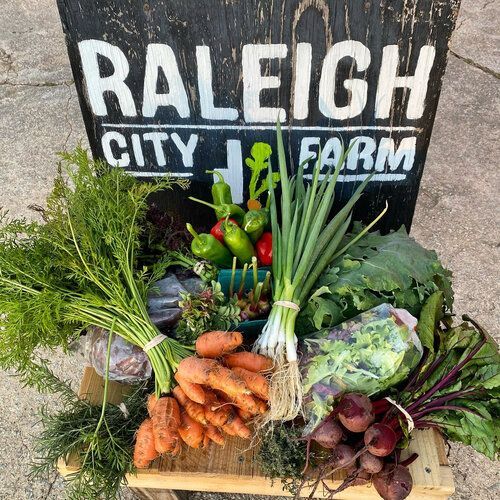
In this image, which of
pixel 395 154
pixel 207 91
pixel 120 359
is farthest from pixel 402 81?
pixel 120 359

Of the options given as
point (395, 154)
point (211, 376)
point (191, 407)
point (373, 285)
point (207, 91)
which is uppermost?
point (207, 91)

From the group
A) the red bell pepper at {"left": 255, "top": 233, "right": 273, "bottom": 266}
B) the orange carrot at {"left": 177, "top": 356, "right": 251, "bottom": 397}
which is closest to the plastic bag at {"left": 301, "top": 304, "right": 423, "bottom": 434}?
the orange carrot at {"left": 177, "top": 356, "right": 251, "bottom": 397}

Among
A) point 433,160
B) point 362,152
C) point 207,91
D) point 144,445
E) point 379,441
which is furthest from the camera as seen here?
point 433,160

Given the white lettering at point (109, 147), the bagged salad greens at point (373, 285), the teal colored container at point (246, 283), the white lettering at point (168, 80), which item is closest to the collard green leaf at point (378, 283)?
the bagged salad greens at point (373, 285)

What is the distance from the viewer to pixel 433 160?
3.88 meters

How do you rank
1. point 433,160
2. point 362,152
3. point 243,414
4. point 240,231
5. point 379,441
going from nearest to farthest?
1. point 379,441
2. point 243,414
3. point 240,231
4. point 362,152
5. point 433,160

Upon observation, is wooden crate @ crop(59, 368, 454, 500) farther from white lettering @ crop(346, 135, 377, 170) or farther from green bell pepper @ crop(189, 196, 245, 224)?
white lettering @ crop(346, 135, 377, 170)

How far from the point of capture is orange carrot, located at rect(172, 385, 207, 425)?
1.74 meters

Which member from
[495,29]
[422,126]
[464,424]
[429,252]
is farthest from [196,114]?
[495,29]

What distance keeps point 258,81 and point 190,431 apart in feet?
4.23

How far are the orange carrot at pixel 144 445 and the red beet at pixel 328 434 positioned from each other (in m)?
0.50

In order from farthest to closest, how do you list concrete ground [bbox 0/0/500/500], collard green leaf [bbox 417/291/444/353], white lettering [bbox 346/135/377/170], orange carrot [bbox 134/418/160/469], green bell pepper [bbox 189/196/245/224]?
concrete ground [bbox 0/0/500/500] < white lettering [bbox 346/135/377/170] < green bell pepper [bbox 189/196/245/224] < collard green leaf [bbox 417/291/444/353] < orange carrot [bbox 134/418/160/469]

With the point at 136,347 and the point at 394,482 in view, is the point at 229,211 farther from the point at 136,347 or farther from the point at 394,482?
the point at 394,482

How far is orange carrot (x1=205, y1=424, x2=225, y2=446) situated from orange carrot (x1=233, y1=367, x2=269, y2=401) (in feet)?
0.63
